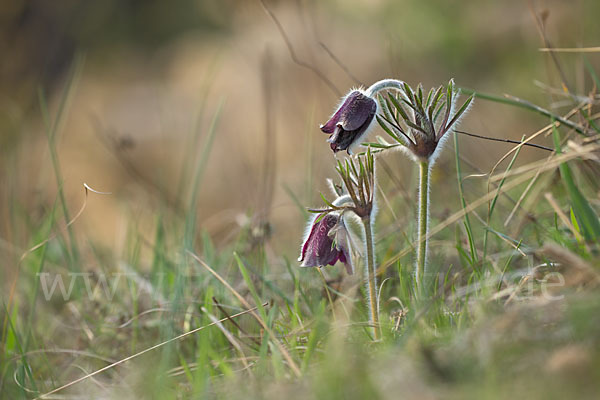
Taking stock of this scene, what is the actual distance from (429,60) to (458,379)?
18.4 ft

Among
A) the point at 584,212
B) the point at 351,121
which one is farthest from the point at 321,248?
the point at 584,212

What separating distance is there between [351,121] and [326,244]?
0.98ft

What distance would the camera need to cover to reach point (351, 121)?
1366 mm

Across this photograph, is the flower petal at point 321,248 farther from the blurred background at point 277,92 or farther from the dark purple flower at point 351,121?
the blurred background at point 277,92

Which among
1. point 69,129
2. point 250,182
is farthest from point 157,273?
point 69,129

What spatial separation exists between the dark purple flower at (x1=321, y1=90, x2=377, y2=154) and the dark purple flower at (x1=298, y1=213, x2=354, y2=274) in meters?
0.18

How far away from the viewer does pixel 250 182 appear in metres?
3.01

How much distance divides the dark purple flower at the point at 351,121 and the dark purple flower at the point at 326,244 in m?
0.18

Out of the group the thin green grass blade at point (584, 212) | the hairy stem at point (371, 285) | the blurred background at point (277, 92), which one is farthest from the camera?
the blurred background at point (277, 92)

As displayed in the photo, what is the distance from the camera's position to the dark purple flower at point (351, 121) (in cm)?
137

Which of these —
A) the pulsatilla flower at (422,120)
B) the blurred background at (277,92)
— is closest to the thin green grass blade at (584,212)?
the pulsatilla flower at (422,120)

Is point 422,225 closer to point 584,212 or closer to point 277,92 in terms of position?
point 584,212

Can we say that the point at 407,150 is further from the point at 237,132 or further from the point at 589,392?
the point at 237,132

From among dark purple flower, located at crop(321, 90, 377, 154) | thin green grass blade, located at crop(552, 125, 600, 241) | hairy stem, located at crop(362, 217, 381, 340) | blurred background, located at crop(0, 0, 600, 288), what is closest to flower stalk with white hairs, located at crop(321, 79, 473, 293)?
dark purple flower, located at crop(321, 90, 377, 154)
